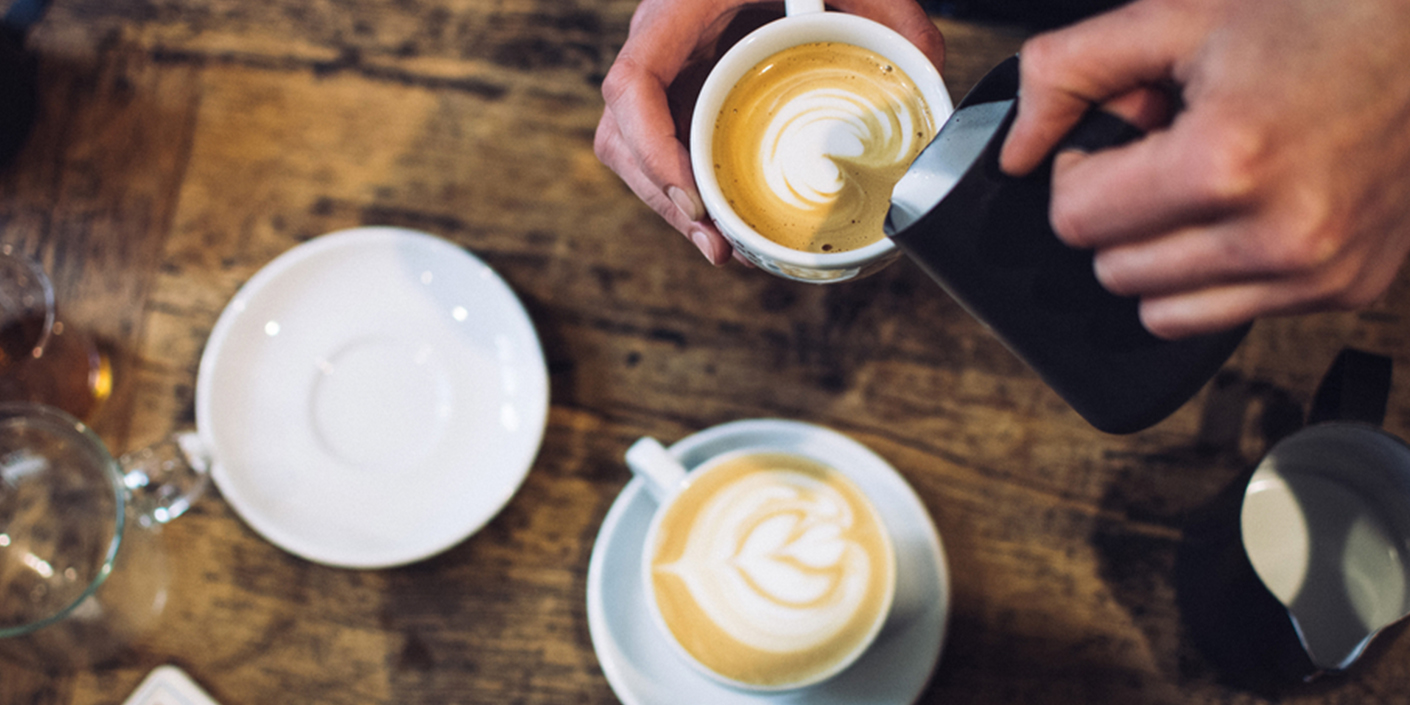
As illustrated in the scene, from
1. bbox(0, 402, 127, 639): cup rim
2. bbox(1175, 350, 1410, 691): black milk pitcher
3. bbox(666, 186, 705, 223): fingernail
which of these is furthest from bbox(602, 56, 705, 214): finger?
bbox(0, 402, 127, 639): cup rim

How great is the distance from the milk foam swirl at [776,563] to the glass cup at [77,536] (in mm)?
635

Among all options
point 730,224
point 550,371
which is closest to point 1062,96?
point 730,224

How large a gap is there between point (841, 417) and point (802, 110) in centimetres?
40

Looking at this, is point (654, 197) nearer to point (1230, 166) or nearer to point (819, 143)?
point (819, 143)

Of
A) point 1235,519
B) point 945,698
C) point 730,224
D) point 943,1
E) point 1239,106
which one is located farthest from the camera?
point 943,1

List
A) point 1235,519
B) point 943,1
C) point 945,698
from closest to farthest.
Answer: point 1235,519 < point 945,698 < point 943,1

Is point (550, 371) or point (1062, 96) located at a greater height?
point (1062, 96)

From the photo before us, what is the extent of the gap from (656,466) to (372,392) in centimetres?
40

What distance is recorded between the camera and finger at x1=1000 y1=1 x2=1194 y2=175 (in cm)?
47

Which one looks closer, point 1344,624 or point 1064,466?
point 1344,624

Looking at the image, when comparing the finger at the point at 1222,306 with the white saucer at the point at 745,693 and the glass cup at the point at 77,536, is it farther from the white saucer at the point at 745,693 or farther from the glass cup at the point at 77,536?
the glass cup at the point at 77,536

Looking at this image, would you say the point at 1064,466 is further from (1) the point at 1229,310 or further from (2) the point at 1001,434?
(1) the point at 1229,310

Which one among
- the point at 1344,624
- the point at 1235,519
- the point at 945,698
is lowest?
the point at 945,698

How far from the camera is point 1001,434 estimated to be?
0.93m
